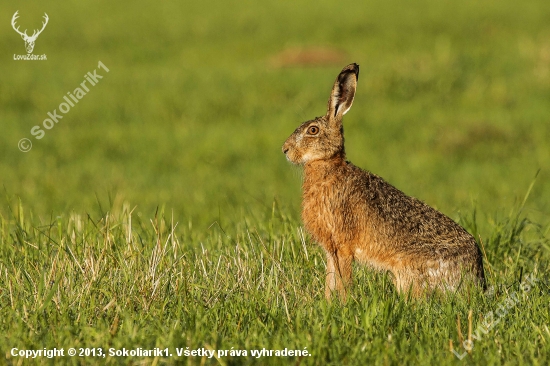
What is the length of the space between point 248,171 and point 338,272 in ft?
32.7

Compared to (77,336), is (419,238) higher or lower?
higher

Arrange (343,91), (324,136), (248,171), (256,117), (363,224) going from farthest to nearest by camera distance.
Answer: (256,117) < (248,171) < (324,136) < (343,91) < (363,224)

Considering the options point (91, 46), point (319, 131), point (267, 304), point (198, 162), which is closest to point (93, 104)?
point (198, 162)

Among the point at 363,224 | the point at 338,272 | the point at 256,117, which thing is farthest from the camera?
the point at 256,117

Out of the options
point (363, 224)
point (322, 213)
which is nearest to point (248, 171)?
point (322, 213)

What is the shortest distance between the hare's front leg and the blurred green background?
1.87 m

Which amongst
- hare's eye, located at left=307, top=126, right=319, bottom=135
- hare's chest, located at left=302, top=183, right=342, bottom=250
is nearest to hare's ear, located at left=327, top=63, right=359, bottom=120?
hare's eye, located at left=307, top=126, right=319, bottom=135

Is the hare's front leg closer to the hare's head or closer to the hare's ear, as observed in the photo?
the hare's head

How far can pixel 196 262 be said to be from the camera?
5.71 m

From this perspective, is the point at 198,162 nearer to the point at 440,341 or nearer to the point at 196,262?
the point at 196,262

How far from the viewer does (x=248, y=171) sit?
1556 cm

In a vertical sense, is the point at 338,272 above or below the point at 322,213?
below

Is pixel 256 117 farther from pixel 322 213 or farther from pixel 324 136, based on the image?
pixel 322 213

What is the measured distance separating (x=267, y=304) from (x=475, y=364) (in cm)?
135
